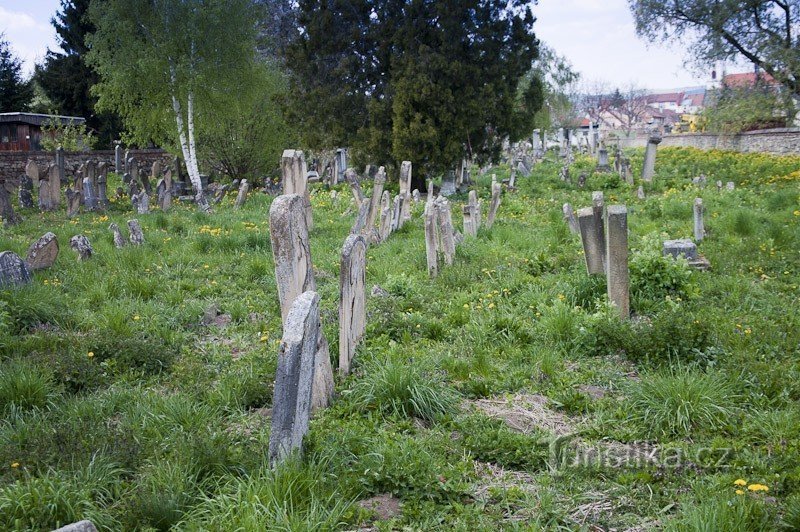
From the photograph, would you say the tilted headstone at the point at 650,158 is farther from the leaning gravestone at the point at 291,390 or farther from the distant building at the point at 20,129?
the distant building at the point at 20,129

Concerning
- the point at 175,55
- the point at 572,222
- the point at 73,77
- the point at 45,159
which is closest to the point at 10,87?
the point at 73,77

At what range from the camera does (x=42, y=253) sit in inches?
371

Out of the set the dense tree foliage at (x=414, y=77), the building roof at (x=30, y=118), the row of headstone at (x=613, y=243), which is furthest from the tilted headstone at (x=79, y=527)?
the building roof at (x=30, y=118)

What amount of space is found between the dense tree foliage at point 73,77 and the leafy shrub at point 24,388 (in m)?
37.6

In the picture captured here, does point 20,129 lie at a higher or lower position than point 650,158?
higher

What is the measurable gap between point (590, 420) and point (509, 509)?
1.36m

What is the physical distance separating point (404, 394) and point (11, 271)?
17.7ft

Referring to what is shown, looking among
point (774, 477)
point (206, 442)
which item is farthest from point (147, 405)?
point (774, 477)

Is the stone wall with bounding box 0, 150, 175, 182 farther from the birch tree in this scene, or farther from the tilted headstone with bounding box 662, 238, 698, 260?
the tilted headstone with bounding box 662, 238, 698, 260

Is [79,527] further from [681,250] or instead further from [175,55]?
[175,55]

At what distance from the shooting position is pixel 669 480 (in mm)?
4012

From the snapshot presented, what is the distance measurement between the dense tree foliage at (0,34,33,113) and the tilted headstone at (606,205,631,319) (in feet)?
137

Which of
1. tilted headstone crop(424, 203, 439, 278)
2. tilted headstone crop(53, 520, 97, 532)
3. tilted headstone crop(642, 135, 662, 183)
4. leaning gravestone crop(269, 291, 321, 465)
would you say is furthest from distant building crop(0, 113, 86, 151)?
tilted headstone crop(53, 520, 97, 532)

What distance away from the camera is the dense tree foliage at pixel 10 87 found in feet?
130
